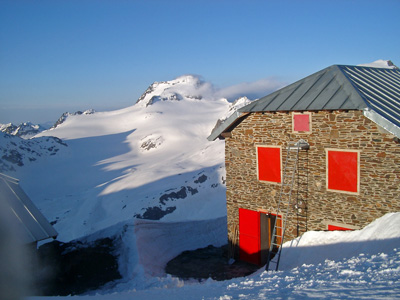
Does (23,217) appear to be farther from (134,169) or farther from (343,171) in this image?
(134,169)

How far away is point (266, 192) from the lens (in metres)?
12.6

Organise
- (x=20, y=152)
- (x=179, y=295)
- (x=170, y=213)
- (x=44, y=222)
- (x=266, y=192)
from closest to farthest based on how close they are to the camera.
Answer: (x=179, y=295), (x=44, y=222), (x=266, y=192), (x=170, y=213), (x=20, y=152)

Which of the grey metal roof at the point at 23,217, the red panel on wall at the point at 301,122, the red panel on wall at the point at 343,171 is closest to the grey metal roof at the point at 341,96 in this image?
the red panel on wall at the point at 301,122

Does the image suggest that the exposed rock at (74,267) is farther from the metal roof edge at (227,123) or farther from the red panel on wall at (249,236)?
the metal roof edge at (227,123)

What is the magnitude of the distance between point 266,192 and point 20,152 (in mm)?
65394

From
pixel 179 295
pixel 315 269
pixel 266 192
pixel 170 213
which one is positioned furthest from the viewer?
pixel 170 213

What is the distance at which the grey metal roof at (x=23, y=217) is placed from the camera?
8422mm

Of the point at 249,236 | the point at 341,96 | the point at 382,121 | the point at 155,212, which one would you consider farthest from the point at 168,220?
the point at 382,121

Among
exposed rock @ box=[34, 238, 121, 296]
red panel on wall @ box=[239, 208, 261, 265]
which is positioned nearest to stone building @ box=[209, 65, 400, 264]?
red panel on wall @ box=[239, 208, 261, 265]

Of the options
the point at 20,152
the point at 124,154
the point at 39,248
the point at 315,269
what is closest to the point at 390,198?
the point at 315,269

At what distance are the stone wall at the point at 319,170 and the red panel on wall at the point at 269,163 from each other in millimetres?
194

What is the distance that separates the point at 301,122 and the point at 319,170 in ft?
5.38

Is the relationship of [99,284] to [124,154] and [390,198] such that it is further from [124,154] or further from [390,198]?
[124,154]

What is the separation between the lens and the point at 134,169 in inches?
1988
